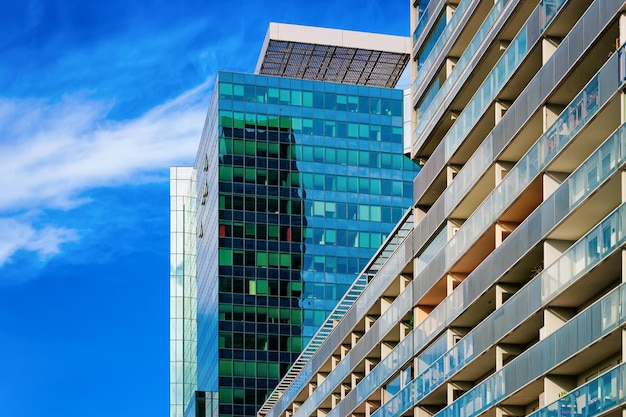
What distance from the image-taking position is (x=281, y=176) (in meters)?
158

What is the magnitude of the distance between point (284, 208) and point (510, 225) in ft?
338

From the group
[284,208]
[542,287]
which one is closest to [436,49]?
[542,287]

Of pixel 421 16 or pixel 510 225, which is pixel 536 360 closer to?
pixel 510 225

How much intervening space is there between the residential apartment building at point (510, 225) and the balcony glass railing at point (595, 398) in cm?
7

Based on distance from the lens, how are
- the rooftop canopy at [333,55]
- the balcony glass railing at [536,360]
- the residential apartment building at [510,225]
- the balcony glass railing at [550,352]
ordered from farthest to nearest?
the rooftop canopy at [333,55]
the residential apartment building at [510,225]
the balcony glass railing at [536,360]
the balcony glass railing at [550,352]

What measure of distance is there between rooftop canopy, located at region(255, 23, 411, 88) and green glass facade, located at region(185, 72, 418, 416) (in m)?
2.62

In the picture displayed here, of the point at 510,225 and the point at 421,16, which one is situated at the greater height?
the point at 421,16

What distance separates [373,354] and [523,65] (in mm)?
30086

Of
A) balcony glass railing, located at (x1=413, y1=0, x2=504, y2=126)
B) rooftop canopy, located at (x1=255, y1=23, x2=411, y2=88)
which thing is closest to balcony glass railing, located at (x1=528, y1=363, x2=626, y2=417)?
balcony glass railing, located at (x1=413, y1=0, x2=504, y2=126)

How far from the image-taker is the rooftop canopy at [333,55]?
15350 centimetres

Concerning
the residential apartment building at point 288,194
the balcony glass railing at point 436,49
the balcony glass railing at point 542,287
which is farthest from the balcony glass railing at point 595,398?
the residential apartment building at point 288,194

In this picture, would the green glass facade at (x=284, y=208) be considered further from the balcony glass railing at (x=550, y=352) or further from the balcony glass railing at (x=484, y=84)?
the balcony glass railing at (x=550, y=352)

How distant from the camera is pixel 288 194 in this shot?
158 m

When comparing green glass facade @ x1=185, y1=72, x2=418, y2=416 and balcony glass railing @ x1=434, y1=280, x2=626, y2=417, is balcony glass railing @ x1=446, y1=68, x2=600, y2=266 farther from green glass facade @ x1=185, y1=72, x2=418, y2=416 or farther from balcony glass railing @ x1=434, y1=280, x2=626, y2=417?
green glass facade @ x1=185, y1=72, x2=418, y2=416
